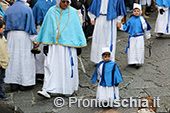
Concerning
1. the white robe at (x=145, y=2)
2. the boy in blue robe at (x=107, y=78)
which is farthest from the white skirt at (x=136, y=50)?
the white robe at (x=145, y=2)

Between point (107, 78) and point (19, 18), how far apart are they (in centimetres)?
215

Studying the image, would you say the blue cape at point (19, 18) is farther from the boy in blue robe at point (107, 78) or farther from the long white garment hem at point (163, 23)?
the long white garment hem at point (163, 23)

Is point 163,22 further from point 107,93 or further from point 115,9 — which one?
point 107,93

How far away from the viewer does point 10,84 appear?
771 cm

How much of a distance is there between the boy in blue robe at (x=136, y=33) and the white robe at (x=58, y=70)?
225cm

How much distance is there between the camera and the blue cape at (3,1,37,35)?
23.7ft

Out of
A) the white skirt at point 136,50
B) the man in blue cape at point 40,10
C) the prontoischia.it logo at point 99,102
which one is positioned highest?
the man in blue cape at point 40,10

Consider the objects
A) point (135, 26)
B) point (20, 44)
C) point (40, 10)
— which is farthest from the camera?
point (135, 26)

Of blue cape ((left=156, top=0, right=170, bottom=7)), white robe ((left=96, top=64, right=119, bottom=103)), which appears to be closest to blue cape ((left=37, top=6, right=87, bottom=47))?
white robe ((left=96, top=64, right=119, bottom=103))

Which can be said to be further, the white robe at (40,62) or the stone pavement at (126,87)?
the white robe at (40,62)

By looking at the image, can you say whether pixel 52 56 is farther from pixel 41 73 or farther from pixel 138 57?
pixel 138 57

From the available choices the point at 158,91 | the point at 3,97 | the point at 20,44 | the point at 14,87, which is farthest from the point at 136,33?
the point at 3,97

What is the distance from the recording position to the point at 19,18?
7.22 metres

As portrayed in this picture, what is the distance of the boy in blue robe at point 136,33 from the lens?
A: 887 centimetres
